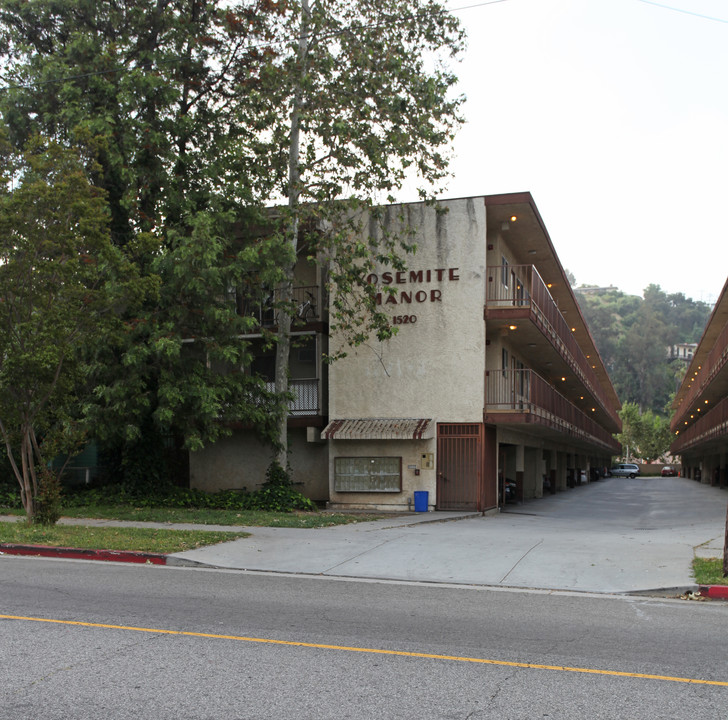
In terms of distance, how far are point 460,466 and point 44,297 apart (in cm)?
1276

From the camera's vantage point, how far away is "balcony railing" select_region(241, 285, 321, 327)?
78.8 ft

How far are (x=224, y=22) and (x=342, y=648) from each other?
2041 centimetres

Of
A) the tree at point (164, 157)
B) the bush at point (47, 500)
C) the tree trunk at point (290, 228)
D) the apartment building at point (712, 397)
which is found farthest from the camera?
the apartment building at point (712, 397)

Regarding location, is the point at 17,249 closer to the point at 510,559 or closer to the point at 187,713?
the point at 510,559

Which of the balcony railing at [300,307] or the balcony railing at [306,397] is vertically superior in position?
the balcony railing at [300,307]

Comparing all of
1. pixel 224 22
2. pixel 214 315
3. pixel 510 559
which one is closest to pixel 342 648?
pixel 510 559

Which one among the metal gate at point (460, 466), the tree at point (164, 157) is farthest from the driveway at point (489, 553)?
the tree at point (164, 157)

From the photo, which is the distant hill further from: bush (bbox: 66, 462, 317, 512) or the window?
bush (bbox: 66, 462, 317, 512)

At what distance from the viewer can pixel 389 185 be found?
69.7 feet

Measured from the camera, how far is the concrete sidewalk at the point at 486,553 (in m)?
10.7

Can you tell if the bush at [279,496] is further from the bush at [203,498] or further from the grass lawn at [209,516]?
the grass lawn at [209,516]

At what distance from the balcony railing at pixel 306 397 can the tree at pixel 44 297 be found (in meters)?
10.00

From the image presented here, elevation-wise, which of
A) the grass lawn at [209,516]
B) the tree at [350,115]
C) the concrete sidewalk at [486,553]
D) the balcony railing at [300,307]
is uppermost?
the tree at [350,115]

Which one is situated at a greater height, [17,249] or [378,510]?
[17,249]
